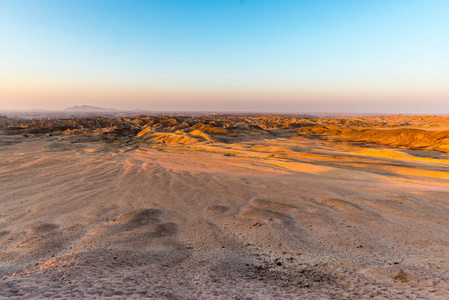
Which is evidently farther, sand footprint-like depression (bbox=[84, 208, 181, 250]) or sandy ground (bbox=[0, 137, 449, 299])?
sand footprint-like depression (bbox=[84, 208, 181, 250])

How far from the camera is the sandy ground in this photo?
3.30 metres

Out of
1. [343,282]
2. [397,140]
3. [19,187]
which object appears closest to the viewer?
[343,282]

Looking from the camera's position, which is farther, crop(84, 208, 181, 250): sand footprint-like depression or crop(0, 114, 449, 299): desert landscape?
crop(84, 208, 181, 250): sand footprint-like depression

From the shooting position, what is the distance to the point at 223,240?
5.27 m

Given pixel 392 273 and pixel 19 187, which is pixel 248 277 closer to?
pixel 392 273

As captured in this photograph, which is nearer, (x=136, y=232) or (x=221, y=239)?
(x=221, y=239)

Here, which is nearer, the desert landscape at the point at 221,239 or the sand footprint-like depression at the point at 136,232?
the desert landscape at the point at 221,239

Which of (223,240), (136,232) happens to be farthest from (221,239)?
(136,232)

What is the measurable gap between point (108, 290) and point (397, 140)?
46772 mm

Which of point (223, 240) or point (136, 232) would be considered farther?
point (136, 232)

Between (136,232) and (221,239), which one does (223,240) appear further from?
(136,232)

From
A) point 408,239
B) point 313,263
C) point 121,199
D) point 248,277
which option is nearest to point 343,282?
point 313,263

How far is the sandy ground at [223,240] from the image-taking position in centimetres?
330

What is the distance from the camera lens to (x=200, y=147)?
28.3 meters
